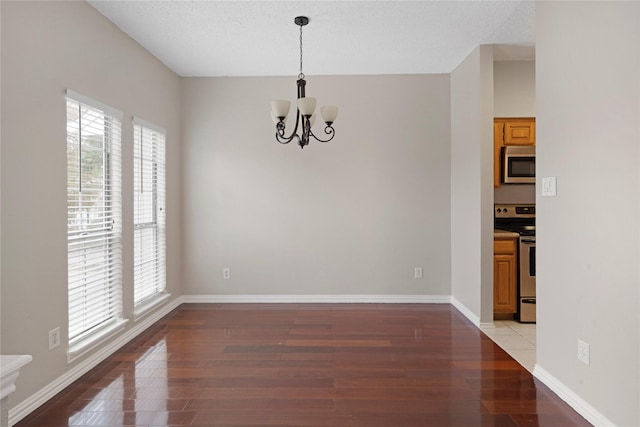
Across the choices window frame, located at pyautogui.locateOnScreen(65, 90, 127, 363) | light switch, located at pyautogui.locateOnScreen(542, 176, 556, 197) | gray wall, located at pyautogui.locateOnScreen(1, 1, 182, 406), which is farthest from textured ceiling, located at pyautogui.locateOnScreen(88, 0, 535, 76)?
light switch, located at pyautogui.locateOnScreen(542, 176, 556, 197)

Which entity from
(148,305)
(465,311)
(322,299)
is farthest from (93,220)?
(465,311)

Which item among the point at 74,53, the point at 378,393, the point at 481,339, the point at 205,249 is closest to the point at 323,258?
the point at 205,249

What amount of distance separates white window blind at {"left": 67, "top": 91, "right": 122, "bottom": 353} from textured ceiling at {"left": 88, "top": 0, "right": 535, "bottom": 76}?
36.9 inches

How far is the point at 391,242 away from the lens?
498cm

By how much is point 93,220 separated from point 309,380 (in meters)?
2.04

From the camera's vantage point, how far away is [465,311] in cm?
442

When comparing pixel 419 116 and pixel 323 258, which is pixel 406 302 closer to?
pixel 323 258

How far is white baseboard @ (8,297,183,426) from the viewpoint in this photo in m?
2.37

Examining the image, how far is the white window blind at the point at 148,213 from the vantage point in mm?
3963

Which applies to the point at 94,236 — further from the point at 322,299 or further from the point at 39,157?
the point at 322,299

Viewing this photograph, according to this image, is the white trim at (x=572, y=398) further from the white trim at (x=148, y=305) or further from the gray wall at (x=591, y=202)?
the white trim at (x=148, y=305)

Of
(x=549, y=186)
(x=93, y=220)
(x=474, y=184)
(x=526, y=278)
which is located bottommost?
(x=526, y=278)

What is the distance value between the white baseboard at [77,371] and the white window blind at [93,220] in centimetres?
15

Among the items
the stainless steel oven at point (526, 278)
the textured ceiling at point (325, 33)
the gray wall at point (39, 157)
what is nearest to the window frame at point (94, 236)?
the gray wall at point (39, 157)
